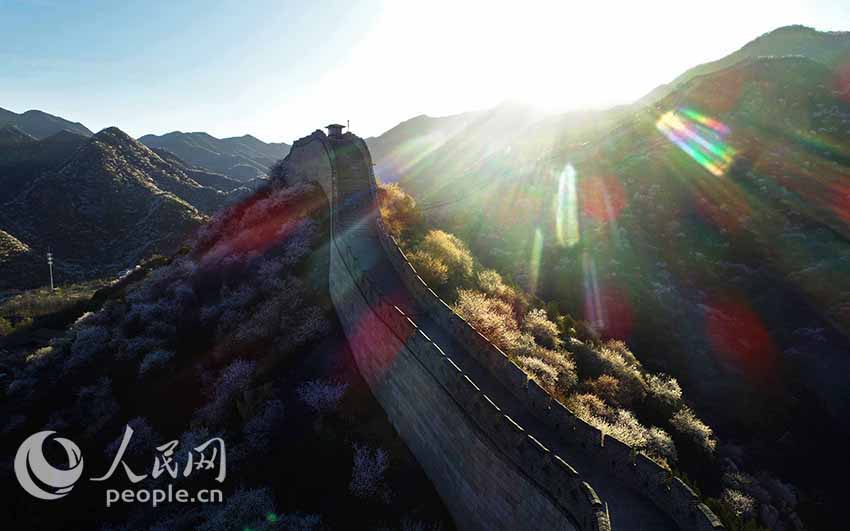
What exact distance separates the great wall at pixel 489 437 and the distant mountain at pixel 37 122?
609ft

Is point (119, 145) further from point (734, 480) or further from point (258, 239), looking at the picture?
point (734, 480)

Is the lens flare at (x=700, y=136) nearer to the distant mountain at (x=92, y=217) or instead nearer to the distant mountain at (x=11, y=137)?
the distant mountain at (x=92, y=217)

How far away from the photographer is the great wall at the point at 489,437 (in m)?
8.49

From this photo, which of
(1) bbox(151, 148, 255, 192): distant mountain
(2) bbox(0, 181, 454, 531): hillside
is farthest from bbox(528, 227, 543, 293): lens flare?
(1) bbox(151, 148, 255, 192): distant mountain

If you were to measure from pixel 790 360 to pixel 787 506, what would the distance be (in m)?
12.8

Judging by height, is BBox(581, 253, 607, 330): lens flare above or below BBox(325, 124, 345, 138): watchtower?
below

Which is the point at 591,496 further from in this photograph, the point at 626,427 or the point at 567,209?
the point at 567,209

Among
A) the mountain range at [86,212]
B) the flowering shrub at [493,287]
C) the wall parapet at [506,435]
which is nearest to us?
the wall parapet at [506,435]

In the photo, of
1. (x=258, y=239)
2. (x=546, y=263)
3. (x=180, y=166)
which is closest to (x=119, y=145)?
(x=180, y=166)

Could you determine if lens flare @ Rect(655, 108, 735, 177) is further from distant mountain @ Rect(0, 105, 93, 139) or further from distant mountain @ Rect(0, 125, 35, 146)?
distant mountain @ Rect(0, 105, 93, 139)

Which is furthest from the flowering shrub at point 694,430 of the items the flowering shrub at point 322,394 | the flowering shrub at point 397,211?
the flowering shrub at point 397,211

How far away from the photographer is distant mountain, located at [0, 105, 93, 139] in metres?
148

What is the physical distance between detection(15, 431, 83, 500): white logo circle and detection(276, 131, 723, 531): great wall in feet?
41.4

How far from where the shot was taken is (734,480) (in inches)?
687
